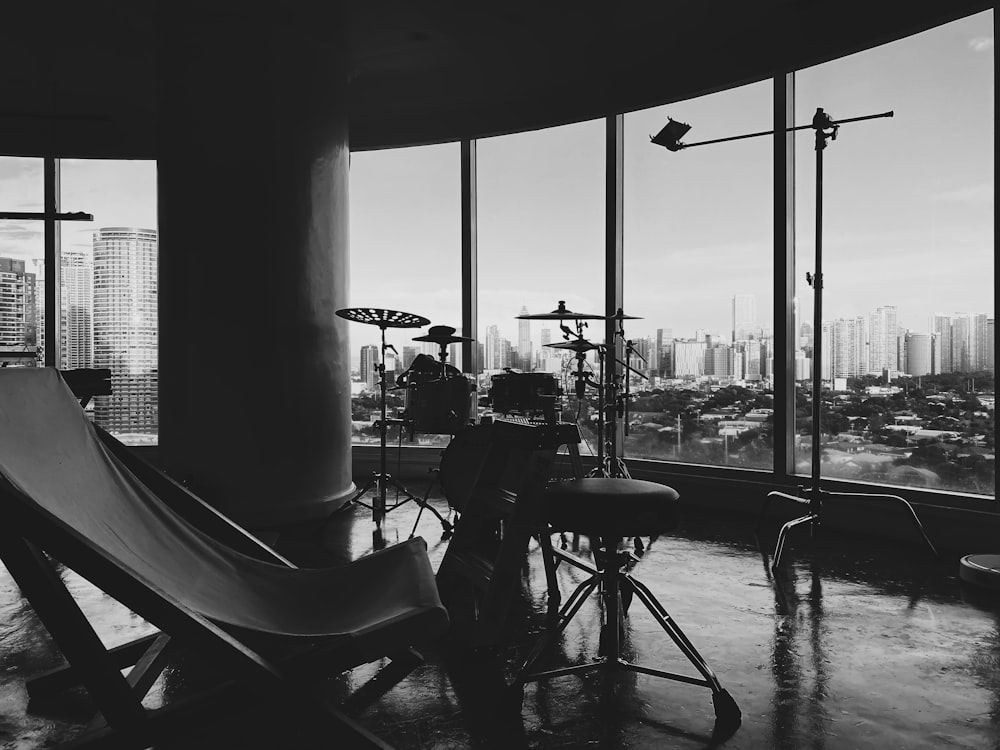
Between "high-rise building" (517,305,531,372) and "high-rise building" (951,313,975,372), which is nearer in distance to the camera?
"high-rise building" (951,313,975,372)

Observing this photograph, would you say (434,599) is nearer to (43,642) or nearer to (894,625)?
(43,642)

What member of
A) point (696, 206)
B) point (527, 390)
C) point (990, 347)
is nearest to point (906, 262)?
point (990, 347)

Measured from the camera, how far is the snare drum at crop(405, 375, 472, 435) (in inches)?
179

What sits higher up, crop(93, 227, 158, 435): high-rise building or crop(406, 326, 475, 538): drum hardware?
crop(93, 227, 158, 435): high-rise building

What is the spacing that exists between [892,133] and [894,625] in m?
3.44

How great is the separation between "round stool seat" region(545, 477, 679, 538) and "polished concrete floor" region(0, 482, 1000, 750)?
21.9 inches

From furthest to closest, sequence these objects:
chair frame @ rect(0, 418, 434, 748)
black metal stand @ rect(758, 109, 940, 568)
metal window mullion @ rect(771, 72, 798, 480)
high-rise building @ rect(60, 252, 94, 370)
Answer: high-rise building @ rect(60, 252, 94, 370), metal window mullion @ rect(771, 72, 798, 480), black metal stand @ rect(758, 109, 940, 568), chair frame @ rect(0, 418, 434, 748)

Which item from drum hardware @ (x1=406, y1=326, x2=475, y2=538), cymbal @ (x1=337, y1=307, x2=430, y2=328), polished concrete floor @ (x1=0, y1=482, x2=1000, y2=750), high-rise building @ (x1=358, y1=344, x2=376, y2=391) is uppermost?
cymbal @ (x1=337, y1=307, x2=430, y2=328)

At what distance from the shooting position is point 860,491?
15.4 ft

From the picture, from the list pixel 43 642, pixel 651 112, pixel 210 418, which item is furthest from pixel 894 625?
pixel 651 112

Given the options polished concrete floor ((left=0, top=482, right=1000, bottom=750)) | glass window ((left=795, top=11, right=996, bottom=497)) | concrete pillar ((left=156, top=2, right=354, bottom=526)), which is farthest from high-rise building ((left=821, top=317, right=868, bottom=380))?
concrete pillar ((left=156, top=2, right=354, bottom=526))

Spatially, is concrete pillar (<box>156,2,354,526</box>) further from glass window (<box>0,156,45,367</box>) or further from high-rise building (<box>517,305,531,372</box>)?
glass window (<box>0,156,45,367</box>)

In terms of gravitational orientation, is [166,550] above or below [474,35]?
below

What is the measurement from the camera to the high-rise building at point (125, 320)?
6.97 m
